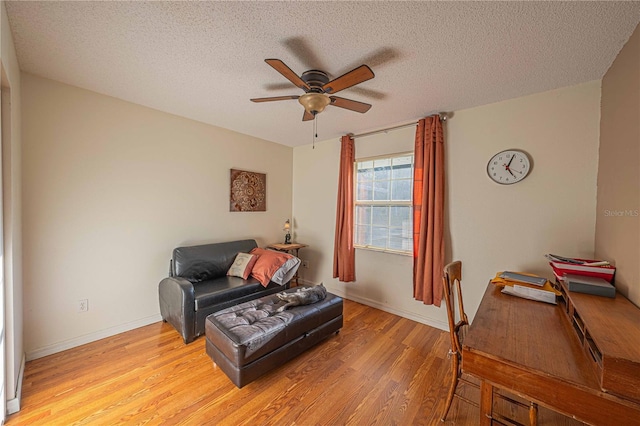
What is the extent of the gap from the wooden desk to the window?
1767 millimetres

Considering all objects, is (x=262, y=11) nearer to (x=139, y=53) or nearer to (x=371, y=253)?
(x=139, y=53)

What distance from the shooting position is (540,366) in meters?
0.99

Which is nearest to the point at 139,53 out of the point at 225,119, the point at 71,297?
the point at 225,119

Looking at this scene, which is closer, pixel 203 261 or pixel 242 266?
pixel 203 261

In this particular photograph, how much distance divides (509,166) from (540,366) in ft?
6.55

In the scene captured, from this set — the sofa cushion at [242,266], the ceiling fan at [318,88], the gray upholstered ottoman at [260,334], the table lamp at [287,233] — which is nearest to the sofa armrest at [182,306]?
the gray upholstered ottoman at [260,334]

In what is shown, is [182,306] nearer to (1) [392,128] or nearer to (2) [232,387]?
(2) [232,387]

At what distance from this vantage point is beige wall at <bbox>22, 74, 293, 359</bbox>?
83.8 inches

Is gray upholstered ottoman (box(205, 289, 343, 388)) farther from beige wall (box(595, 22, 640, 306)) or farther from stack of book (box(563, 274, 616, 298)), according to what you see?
beige wall (box(595, 22, 640, 306))

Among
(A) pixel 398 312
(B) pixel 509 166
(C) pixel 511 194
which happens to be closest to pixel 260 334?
(A) pixel 398 312

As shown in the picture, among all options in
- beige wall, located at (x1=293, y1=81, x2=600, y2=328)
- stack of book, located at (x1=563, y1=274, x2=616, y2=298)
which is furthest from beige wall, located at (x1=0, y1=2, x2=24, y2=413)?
stack of book, located at (x1=563, y1=274, x2=616, y2=298)

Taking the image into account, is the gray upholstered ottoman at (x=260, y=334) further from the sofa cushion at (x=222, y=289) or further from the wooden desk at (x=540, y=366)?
the wooden desk at (x=540, y=366)

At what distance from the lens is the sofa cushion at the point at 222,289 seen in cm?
246

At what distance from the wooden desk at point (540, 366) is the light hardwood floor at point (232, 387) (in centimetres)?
75
